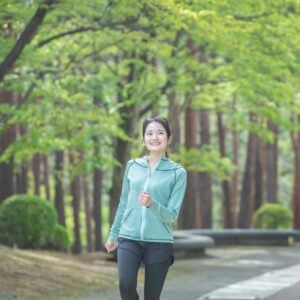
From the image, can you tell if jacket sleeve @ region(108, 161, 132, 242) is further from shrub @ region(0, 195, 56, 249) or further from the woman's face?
shrub @ region(0, 195, 56, 249)

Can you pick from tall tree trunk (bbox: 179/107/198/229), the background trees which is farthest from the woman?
tall tree trunk (bbox: 179/107/198/229)

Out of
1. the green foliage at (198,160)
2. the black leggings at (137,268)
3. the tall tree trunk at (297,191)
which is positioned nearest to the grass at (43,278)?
the black leggings at (137,268)

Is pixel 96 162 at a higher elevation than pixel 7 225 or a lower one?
higher

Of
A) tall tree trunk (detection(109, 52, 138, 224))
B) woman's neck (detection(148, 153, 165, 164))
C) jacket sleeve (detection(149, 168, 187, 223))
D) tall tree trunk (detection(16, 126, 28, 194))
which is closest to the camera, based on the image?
jacket sleeve (detection(149, 168, 187, 223))

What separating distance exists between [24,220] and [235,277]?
5.59 m

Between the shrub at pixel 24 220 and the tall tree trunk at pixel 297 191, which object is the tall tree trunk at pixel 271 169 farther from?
the shrub at pixel 24 220

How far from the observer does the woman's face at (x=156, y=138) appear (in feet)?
21.4

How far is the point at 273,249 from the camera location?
2386cm

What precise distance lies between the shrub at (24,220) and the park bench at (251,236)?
617 cm

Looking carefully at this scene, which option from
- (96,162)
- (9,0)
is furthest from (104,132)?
(9,0)

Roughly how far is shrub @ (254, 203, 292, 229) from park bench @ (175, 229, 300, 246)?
133 inches

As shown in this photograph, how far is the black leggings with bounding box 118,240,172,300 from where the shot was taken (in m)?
6.31

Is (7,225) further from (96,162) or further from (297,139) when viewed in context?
(297,139)

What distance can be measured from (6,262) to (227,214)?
2278cm
